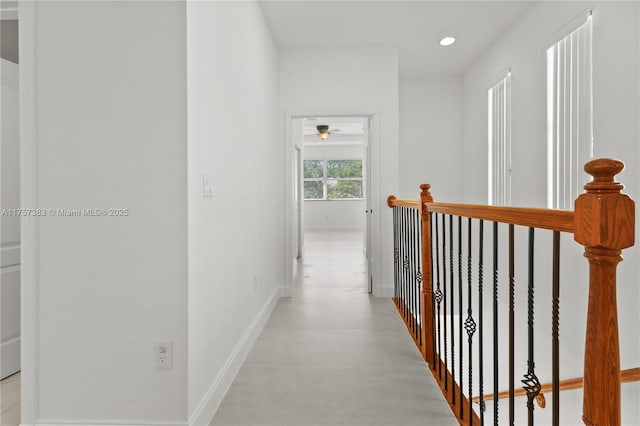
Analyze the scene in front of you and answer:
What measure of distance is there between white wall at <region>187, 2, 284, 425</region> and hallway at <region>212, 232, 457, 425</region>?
15cm

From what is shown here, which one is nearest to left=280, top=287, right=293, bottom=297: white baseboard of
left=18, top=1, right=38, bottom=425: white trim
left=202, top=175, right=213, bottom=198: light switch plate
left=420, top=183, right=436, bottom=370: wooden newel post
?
left=420, top=183, right=436, bottom=370: wooden newel post

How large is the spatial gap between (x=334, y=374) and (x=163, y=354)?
1.09m

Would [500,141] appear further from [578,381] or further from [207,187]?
[207,187]

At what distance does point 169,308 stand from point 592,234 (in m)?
1.51

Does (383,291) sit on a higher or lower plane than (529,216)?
lower

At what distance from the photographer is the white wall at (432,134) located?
227 inches

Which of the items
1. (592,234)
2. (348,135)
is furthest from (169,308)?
(348,135)

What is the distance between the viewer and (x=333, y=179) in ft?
38.9

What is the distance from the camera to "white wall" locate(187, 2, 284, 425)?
173 cm

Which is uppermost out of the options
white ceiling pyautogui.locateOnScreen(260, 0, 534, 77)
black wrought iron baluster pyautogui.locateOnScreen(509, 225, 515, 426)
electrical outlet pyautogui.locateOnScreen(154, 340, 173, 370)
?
white ceiling pyautogui.locateOnScreen(260, 0, 534, 77)

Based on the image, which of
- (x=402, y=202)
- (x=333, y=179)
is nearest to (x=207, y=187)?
(x=402, y=202)

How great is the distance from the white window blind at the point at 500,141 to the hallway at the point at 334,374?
207 centimetres

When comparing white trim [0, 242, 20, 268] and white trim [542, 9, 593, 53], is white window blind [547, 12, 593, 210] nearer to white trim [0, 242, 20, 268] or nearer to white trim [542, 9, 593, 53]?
white trim [542, 9, 593, 53]

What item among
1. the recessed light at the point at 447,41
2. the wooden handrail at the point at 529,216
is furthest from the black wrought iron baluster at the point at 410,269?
the recessed light at the point at 447,41
